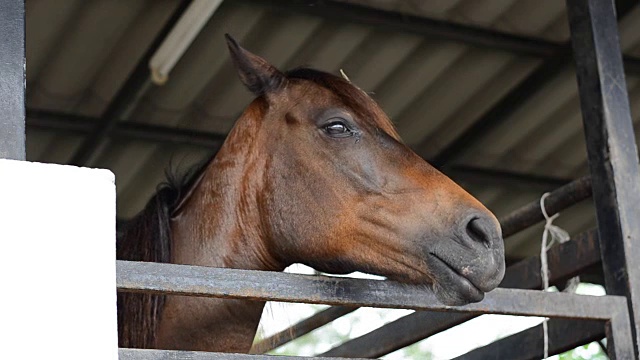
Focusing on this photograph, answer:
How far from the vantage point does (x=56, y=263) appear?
2.12 meters

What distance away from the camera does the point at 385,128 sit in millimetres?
3385

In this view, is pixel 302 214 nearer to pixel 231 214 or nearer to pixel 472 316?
pixel 231 214

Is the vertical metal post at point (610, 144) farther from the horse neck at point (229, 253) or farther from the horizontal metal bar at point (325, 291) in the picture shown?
the horse neck at point (229, 253)

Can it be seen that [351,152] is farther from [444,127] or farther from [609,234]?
[444,127]

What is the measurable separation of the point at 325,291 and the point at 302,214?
419 millimetres

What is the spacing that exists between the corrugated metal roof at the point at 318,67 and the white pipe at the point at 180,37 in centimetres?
18

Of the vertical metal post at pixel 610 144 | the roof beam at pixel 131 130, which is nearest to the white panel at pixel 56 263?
the vertical metal post at pixel 610 144

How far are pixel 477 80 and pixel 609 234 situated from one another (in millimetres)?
2314

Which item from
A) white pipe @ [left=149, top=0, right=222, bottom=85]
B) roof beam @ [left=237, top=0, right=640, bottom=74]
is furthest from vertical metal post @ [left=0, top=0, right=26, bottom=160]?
roof beam @ [left=237, top=0, right=640, bottom=74]

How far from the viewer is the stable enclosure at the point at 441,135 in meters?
2.95

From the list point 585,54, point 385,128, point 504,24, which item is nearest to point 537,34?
point 504,24

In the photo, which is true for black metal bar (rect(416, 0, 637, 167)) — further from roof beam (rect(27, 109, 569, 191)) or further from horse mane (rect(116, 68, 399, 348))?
horse mane (rect(116, 68, 399, 348))

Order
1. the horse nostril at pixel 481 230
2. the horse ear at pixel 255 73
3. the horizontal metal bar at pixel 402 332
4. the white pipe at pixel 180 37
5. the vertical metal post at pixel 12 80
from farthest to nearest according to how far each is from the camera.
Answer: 1. the white pipe at pixel 180 37
2. the horizontal metal bar at pixel 402 332
3. the horse ear at pixel 255 73
4. the horse nostril at pixel 481 230
5. the vertical metal post at pixel 12 80

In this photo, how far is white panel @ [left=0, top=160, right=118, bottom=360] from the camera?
2045 mm
